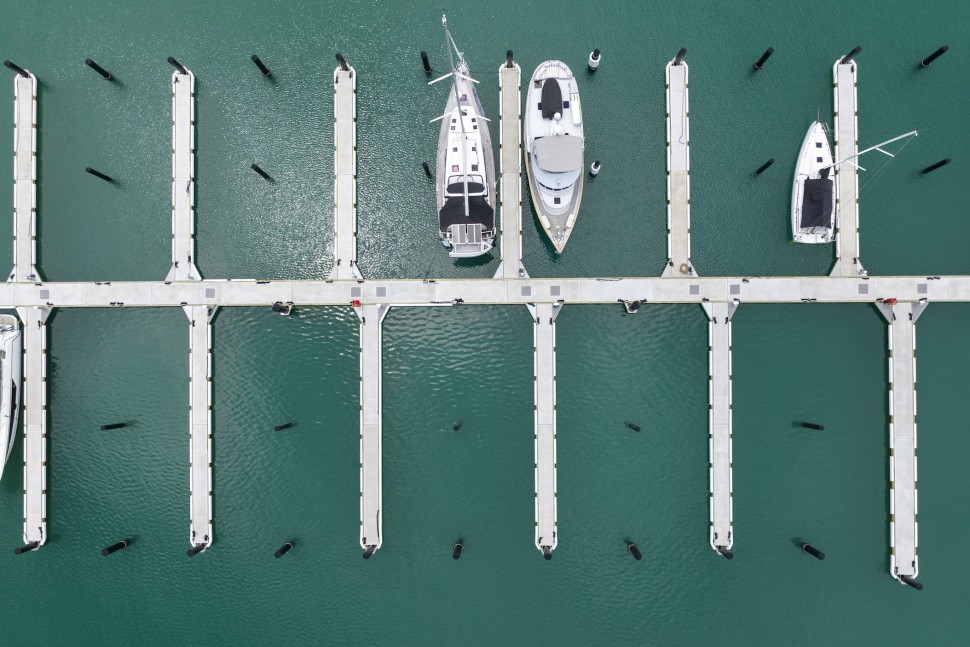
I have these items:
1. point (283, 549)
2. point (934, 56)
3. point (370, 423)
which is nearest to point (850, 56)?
point (934, 56)

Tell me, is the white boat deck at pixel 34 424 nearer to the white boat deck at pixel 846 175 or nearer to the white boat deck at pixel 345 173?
the white boat deck at pixel 345 173

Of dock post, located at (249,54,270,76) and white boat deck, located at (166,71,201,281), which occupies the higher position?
dock post, located at (249,54,270,76)

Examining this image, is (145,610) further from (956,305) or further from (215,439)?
(956,305)

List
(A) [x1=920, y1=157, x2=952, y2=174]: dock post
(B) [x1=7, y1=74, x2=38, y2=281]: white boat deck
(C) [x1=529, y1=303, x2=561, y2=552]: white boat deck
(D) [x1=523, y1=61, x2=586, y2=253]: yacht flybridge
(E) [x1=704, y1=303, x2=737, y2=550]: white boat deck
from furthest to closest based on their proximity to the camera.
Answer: (B) [x1=7, y1=74, x2=38, y2=281]: white boat deck
(C) [x1=529, y1=303, x2=561, y2=552]: white boat deck
(E) [x1=704, y1=303, x2=737, y2=550]: white boat deck
(A) [x1=920, y1=157, x2=952, y2=174]: dock post
(D) [x1=523, y1=61, x2=586, y2=253]: yacht flybridge

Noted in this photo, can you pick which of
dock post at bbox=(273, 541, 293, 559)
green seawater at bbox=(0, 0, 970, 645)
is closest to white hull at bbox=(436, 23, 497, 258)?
green seawater at bbox=(0, 0, 970, 645)

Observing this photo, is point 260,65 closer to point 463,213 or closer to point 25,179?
point 463,213

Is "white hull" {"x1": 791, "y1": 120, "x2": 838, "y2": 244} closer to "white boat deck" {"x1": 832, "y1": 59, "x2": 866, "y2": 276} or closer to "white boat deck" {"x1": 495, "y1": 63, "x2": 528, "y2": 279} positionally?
"white boat deck" {"x1": 832, "y1": 59, "x2": 866, "y2": 276}

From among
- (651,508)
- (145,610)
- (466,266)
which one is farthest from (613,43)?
(145,610)
